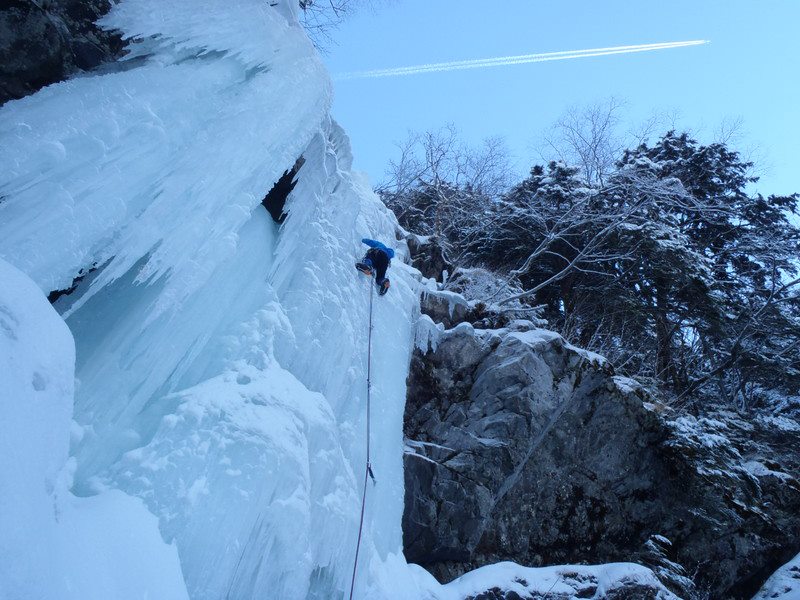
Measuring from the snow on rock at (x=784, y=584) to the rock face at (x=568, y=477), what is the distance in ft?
0.29

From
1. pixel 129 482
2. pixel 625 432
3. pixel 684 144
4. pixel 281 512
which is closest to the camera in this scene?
pixel 129 482

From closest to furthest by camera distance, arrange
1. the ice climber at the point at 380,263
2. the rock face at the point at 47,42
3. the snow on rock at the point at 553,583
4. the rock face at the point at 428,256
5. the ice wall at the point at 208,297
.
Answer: the ice wall at the point at 208,297 < the rock face at the point at 47,42 < the snow on rock at the point at 553,583 < the ice climber at the point at 380,263 < the rock face at the point at 428,256

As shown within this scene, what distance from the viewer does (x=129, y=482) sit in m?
2.00

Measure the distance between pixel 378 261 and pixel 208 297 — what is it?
2.40 metres

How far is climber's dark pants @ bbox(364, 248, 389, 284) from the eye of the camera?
511 cm

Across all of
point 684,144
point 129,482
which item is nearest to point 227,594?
point 129,482

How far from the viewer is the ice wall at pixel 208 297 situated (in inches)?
82.8

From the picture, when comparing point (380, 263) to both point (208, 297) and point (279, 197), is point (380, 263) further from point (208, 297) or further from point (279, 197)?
point (208, 297)

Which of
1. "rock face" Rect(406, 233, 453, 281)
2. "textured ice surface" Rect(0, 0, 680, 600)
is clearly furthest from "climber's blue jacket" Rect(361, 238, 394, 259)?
"rock face" Rect(406, 233, 453, 281)

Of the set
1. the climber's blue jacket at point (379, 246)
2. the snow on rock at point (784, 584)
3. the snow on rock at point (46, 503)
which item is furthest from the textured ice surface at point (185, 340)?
the snow on rock at point (784, 584)

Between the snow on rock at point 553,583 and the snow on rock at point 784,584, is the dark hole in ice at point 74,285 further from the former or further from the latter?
the snow on rock at point 784,584

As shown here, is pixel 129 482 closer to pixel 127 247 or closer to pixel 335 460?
pixel 127 247

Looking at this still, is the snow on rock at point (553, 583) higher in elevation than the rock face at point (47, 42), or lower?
lower

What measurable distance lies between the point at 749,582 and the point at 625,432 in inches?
86.5
